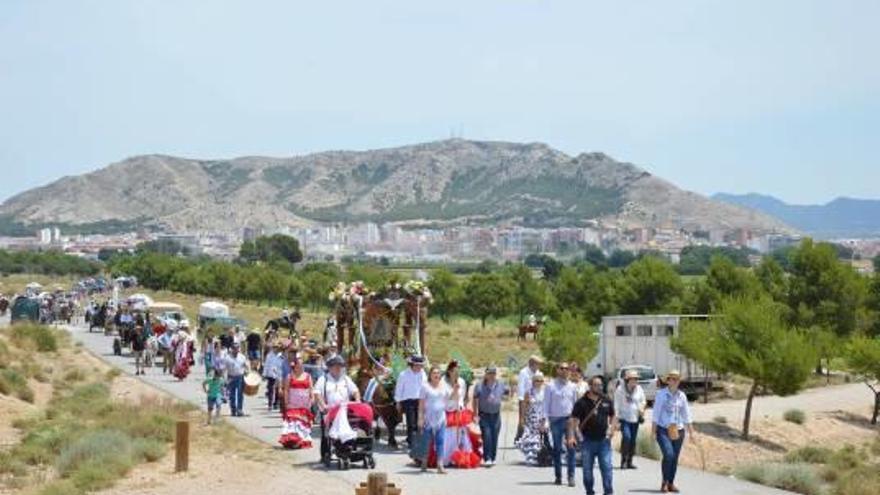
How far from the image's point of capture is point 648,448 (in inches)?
845

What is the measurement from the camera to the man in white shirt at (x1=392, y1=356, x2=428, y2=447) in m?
18.9

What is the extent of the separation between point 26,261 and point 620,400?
164996 millimetres

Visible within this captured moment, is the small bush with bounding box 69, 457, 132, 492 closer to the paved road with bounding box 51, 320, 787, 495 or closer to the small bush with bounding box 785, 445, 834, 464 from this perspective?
the paved road with bounding box 51, 320, 787, 495

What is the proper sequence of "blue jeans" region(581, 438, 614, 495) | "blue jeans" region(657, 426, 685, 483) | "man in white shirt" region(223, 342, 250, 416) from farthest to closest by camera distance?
1. "man in white shirt" region(223, 342, 250, 416)
2. "blue jeans" region(657, 426, 685, 483)
3. "blue jeans" region(581, 438, 614, 495)

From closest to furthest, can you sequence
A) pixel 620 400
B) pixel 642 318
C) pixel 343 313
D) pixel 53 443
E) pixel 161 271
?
pixel 620 400 → pixel 53 443 → pixel 343 313 → pixel 642 318 → pixel 161 271

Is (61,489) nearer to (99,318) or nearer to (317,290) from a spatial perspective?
(99,318)

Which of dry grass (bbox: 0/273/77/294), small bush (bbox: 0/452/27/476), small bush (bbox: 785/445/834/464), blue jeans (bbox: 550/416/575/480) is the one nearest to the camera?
blue jeans (bbox: 550/416/575/480)

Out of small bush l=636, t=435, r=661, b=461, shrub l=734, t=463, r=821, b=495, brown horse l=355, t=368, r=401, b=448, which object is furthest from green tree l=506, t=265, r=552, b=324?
shrub l=734, t=463, r=821, b=495

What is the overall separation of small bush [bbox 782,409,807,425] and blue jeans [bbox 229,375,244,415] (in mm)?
17031

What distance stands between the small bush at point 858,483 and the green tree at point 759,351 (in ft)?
30.3

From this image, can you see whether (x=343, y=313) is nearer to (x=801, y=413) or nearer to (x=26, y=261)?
(x=801, y=413)

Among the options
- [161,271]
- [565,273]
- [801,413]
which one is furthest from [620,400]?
[161,271]

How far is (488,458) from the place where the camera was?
1853cm

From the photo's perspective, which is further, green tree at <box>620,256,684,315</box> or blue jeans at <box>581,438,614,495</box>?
green tree at <box>620,256,684,315</box>
